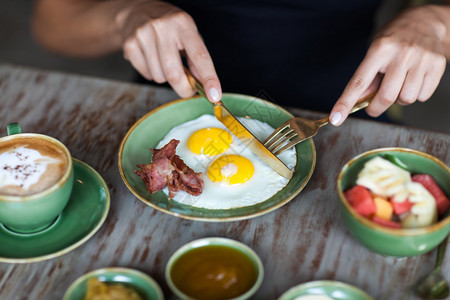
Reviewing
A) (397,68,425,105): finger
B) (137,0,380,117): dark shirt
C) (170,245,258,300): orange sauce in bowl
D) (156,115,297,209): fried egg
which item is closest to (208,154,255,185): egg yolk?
(156,115,297,209): fried egg

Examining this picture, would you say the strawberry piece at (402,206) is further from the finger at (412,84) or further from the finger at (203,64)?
the finger at (203,64)

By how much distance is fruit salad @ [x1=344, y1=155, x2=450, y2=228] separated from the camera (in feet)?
3.04

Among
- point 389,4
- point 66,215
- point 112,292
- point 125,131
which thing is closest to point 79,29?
point 125,131

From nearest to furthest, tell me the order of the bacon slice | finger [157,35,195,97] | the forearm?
the bacon slice, finger [157,35,195,97], the forearm

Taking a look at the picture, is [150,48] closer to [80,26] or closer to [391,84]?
[80,26]

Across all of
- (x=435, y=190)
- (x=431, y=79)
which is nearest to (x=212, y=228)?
(x=435, y=190)

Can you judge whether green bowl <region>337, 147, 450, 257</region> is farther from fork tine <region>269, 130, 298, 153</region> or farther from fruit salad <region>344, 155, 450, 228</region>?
fork tine <region>269, 130, 298, 153</region>

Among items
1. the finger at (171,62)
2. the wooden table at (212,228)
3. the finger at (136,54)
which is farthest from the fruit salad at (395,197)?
the finger at (136,54)

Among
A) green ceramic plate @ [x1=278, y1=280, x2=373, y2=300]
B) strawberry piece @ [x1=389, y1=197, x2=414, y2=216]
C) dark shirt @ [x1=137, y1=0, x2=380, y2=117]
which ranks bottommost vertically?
dark shirt @ [x1=137, y1=0, x2=380, y2=117]

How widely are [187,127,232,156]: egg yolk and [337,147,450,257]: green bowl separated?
0.37 metres

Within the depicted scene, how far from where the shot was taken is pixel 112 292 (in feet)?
2.88

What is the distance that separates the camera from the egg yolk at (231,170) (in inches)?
45.5

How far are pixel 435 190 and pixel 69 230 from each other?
78 cm

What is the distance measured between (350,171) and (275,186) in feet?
0.65
